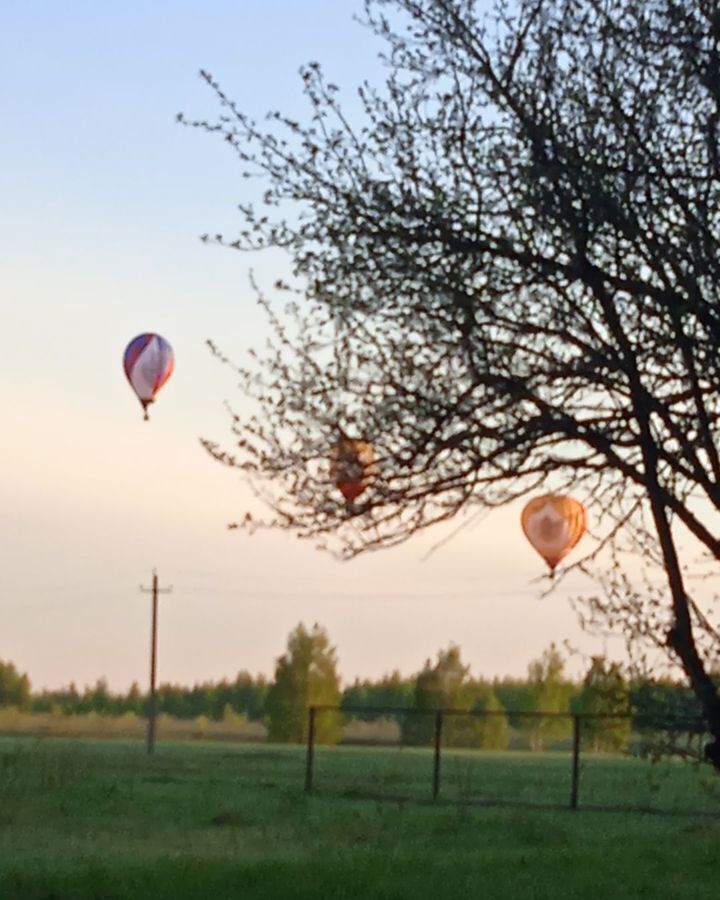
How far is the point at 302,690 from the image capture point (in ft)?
311

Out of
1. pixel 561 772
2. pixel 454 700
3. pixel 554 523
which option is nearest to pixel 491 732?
pixel 454 700

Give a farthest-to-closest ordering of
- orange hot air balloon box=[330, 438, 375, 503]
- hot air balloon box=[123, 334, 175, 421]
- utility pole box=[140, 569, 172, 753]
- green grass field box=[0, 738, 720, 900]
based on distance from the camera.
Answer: utility pole box=[140, 569, 172, 753] < hot air balloon box=[123, 334, 175, 421] < green grass field box=[0, 738, 720, 900] < orange hot air balloon box=[330, 438, 375, 503]

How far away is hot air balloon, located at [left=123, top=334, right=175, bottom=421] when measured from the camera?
37.0 m

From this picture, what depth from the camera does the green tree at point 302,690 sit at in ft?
303

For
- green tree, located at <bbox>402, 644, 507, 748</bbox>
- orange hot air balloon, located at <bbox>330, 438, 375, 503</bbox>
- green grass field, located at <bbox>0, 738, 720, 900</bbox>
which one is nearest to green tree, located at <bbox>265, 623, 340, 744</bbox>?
green tree, located at <bbox>402, 644, 507, 748</bbox>

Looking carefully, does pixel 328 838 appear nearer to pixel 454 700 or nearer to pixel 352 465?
pixel 352 465

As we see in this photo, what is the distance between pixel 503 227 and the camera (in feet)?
Result: 40.1

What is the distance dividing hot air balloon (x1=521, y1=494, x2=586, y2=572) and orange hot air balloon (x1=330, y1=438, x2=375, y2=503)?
1.45 m

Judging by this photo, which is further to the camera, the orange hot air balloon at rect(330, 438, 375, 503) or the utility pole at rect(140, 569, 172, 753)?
the utility pole at rect(140, 569, 172, 753)

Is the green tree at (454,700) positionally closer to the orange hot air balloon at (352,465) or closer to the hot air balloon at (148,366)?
the hot air balloon at (148,366)

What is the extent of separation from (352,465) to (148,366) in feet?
82.6

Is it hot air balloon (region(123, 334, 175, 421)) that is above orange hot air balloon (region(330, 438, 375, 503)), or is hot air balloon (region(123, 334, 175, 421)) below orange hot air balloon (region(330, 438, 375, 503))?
above

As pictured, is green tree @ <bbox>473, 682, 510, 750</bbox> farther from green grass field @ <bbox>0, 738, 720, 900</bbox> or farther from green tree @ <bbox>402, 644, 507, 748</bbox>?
green grass field @ <bbox>0, 738, 720, 900</bbox>

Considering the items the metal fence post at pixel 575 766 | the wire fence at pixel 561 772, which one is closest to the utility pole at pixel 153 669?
the wire fence at pixel 561 772
